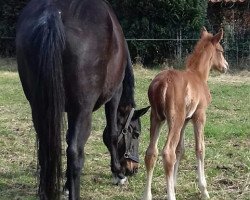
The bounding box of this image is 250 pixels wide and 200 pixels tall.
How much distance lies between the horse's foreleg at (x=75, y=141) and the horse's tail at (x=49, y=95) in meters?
0.11

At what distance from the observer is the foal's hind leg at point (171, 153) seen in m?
4.49

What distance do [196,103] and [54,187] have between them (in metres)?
1.54

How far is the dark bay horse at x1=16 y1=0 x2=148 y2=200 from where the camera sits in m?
3.99

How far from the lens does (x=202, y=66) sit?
5219 millimetres

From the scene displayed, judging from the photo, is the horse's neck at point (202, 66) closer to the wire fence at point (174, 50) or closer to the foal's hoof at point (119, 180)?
the foal's hoof at point (119, 180)

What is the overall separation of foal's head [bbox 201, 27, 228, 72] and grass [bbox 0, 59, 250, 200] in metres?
1.16

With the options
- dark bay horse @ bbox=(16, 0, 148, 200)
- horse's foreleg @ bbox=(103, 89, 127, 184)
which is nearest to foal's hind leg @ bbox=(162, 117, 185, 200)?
dark bay horse @ bbox=(16, 0, 148, 200)

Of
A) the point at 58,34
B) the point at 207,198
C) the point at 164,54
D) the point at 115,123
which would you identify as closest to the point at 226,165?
the point at 207,198

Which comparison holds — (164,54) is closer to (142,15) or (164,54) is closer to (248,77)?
(142,15)

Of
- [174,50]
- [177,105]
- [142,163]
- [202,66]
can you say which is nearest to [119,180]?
[142,163]

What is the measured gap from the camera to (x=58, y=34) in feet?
13.0

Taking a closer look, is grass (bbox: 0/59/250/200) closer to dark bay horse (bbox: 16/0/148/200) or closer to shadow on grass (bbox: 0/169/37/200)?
shadow on grass (bbox: 0/169/37/200)

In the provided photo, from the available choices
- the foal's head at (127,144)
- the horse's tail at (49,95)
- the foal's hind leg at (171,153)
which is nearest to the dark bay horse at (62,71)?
the horse's tail at (49,95)

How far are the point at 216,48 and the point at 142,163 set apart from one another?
1665mm
